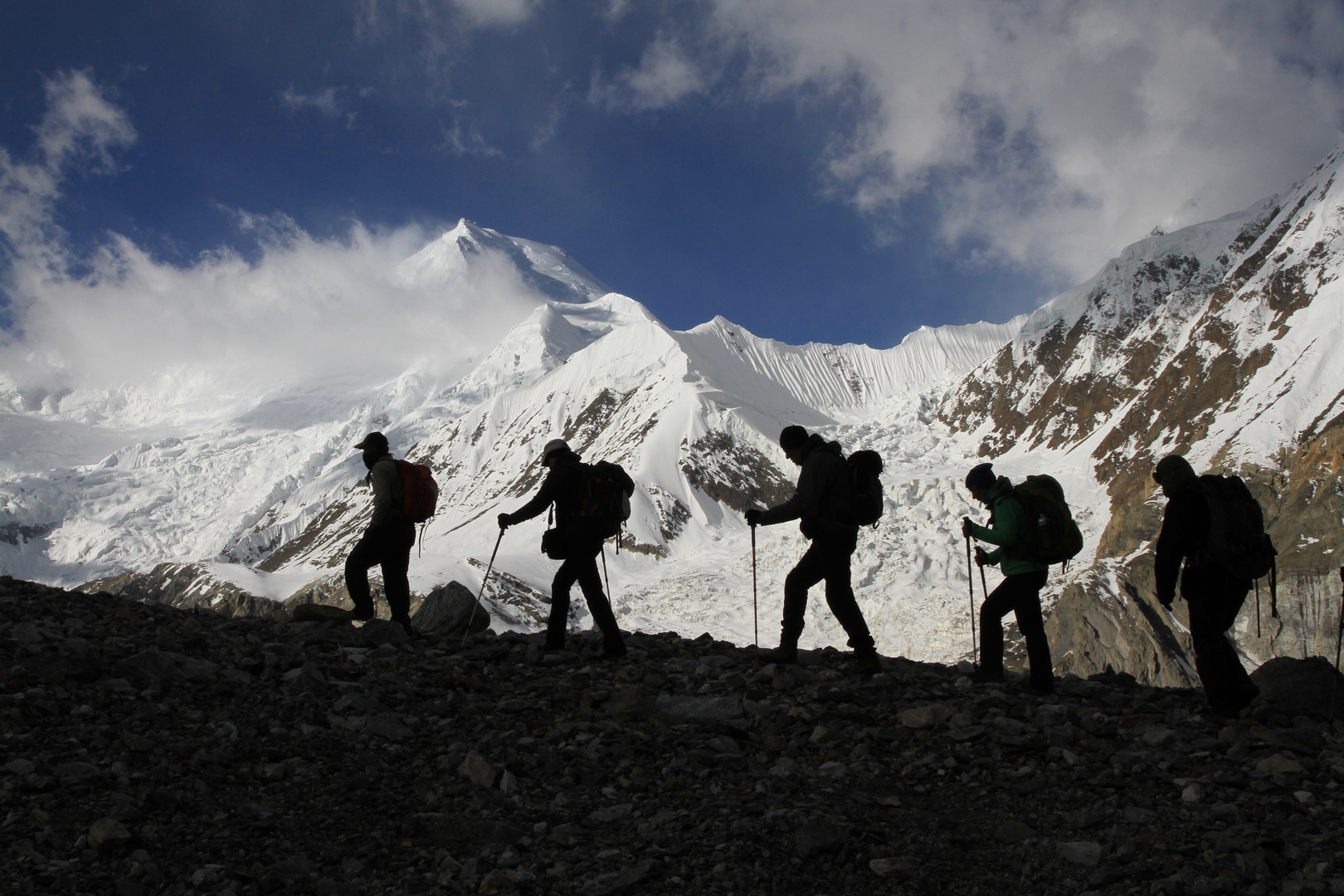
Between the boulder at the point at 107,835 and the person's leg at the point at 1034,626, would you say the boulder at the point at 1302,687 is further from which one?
the boulder at the point at 107,835

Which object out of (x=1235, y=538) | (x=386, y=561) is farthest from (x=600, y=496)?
(x=1235, y=538)

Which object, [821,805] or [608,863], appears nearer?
[608,863]

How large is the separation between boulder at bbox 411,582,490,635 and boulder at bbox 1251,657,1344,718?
894cm

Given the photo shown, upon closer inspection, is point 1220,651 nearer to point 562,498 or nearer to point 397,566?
point 562,498

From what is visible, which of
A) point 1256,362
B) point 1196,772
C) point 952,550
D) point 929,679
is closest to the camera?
point 1196,772

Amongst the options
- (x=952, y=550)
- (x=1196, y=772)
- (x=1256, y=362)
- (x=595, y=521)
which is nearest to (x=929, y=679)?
(x=1196, y=772)

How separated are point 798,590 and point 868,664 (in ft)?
3.57

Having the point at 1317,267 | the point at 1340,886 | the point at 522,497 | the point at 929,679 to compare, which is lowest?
the point at 1340,886

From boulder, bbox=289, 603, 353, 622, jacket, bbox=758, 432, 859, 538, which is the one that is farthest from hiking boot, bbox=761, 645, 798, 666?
boulder, bbox=289, 603, 353, 622

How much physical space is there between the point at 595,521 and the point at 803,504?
2277 millimetres

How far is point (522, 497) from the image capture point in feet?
446

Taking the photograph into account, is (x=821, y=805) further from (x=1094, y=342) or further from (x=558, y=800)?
(x=1094, y=342)

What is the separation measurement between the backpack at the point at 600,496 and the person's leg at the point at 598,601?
0.25 meters

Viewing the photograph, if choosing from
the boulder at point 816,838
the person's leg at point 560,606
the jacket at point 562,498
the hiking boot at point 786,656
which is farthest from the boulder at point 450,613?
the boulder at point 816,838
